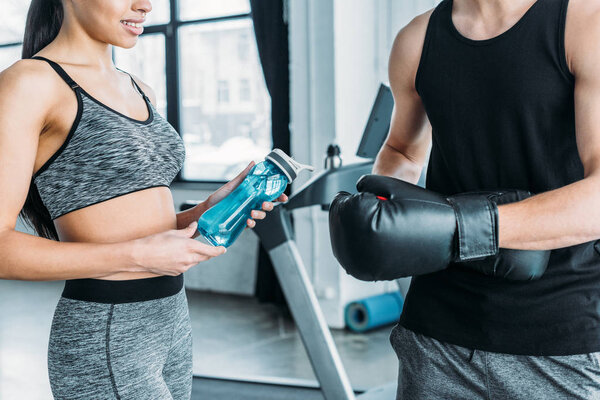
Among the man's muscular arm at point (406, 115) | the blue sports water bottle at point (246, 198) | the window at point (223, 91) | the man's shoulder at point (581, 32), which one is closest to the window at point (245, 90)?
the window at point (223, 91)

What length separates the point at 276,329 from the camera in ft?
13.9

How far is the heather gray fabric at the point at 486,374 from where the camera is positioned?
3.50 feet

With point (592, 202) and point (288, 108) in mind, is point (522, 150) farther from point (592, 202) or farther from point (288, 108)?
point (288, 108)

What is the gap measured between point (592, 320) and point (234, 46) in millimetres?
4510

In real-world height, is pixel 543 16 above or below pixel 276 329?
above

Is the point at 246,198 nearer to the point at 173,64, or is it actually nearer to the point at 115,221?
the point at 115,221

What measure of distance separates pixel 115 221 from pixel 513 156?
2.47ft

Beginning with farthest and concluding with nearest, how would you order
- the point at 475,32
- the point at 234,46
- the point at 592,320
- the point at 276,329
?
the point at 234,46 < the point at 276,329 < the point at 475,32 < the point at 592,320

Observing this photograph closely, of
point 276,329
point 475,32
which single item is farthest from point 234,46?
point 475,32

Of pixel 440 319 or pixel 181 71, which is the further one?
pixel 181 71

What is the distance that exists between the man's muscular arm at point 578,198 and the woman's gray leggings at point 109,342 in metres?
0.67

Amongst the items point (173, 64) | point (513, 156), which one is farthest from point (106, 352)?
point (173, 64)

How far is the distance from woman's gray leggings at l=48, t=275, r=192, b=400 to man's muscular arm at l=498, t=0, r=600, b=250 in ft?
2.20

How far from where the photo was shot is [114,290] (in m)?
1.17
